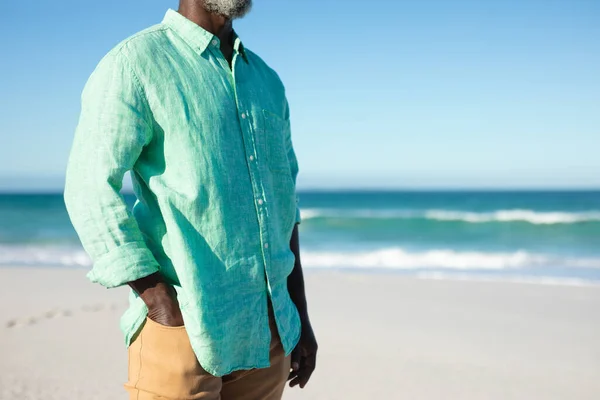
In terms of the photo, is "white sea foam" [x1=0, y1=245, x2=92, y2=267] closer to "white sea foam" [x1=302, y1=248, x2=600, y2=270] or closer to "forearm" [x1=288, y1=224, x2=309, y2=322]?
"white sea foam" [x1=302, y1=248, x2=600, y2=270]

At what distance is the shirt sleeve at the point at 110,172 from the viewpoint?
138cm

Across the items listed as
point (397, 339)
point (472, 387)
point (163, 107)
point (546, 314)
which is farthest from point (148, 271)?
point (546, 314)

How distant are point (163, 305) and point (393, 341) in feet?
14.4

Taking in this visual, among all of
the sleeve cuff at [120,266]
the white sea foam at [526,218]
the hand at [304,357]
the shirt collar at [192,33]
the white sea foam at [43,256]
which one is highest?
the shirt collar at [192,33]

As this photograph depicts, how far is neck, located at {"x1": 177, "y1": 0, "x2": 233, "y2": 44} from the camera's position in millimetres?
1639

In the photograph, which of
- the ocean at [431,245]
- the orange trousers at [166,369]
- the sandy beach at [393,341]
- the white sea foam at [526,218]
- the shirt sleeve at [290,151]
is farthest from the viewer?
the white sea foam at [526,218]

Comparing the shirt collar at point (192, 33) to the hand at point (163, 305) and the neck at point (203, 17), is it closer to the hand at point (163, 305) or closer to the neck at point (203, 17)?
the neck at point (203, 17)

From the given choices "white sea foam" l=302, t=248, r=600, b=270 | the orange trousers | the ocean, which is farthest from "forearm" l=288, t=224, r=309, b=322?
"white sea foam" l=302, t=248, r=600, b=270

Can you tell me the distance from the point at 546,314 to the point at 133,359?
20.8ft

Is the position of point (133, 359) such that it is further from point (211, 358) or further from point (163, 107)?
point (163, 107)

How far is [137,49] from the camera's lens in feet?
4.83

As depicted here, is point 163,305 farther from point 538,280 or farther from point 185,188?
point 538,280

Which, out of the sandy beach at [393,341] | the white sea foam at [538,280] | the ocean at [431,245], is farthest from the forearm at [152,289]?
the ocean at [431,245]

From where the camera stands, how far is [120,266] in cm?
138
